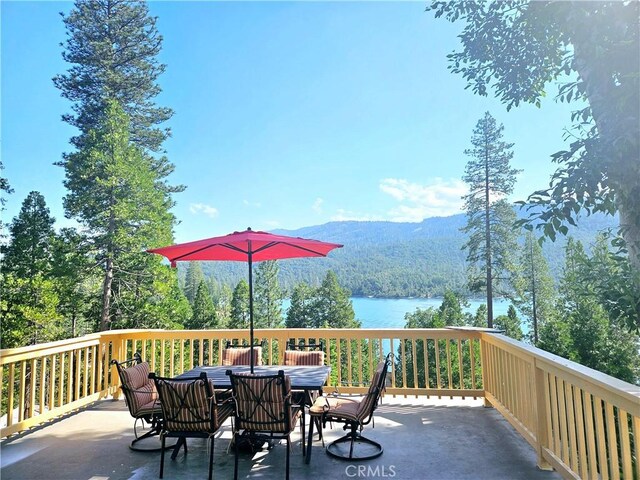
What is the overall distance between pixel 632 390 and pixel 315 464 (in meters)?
2.32

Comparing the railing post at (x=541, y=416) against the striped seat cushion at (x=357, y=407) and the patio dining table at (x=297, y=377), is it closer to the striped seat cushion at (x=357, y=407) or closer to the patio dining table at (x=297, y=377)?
the striped seat cushion at (x=357, y=407)

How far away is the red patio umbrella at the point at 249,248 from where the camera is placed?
3568mm

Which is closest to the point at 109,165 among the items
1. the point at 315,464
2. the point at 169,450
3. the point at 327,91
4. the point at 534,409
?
the point at 327,91

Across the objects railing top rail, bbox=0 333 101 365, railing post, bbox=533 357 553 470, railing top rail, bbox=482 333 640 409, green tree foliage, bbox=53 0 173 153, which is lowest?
railing post, bbox=533 357 553 470

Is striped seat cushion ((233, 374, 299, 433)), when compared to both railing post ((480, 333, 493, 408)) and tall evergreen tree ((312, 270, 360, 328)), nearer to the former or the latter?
railing post ((480, 333, 493, 408))

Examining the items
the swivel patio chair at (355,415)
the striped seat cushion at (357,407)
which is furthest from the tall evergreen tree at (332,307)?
the striped seat cushion at (357,407)

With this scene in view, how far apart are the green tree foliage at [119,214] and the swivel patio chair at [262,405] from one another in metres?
11.1

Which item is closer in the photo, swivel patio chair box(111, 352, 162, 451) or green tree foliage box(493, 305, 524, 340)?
swivel patio chair box(111, 352, 162, 451)

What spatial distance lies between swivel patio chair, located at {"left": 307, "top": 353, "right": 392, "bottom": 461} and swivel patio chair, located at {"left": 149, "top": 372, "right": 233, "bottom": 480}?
2.91ft

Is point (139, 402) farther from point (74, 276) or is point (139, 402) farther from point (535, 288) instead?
point (535, 288)

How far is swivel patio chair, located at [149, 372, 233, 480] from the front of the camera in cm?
302

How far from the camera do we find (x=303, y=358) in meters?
4.58

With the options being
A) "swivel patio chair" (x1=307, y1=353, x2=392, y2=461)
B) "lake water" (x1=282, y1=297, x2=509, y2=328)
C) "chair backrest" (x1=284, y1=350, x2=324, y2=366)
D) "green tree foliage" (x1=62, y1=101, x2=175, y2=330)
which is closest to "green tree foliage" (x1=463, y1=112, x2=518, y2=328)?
"lake water" (x1=282, y1=297, x2=509, y2=328)

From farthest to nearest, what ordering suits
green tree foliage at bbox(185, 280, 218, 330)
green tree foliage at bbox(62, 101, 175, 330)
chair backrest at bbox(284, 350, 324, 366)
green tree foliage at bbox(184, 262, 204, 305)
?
green tree foliage at bbox(184, 262, 204, 305) < green tree foliage at bbox(185, 280, 218, 330) < green tree foliage at bbox(62, 101, 175, 330) < chair backrest at bbox(284, 350, 324, 366)
